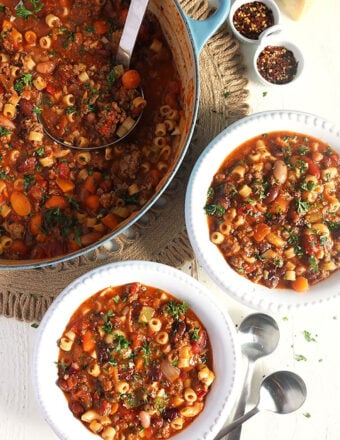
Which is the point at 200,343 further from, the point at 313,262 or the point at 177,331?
the point at 313,262

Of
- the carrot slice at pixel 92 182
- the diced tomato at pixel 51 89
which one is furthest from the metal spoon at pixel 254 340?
the diced tomato at pixel 51 89

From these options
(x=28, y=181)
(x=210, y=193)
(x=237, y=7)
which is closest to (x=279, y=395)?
(x=210, y=193)

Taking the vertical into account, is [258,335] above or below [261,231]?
below

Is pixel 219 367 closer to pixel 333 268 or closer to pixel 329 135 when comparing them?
pixel 333 268

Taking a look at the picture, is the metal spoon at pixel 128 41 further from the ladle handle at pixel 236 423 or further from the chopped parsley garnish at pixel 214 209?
the ladle handle at pixel 236 423

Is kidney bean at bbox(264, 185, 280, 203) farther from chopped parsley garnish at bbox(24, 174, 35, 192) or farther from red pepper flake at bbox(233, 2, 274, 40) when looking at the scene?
chopped parsley garnish at bbox(24, 174, 35, 192)

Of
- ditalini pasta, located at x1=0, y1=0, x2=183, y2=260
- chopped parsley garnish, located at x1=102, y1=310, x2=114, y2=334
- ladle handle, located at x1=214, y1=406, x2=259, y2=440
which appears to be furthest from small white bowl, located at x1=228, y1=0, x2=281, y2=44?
ladle handle, located at x1=214, y1=406, x2=259, y2=440
